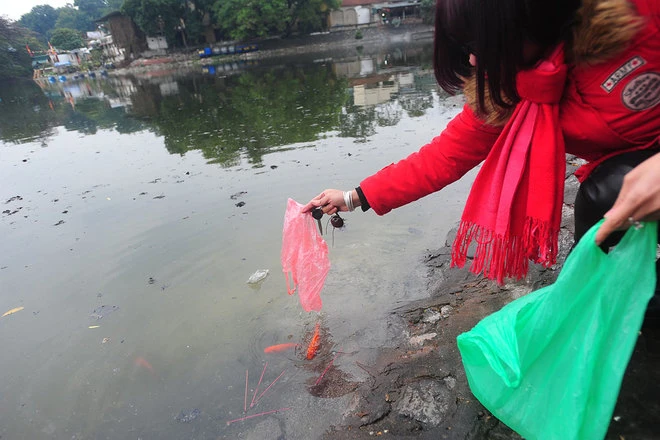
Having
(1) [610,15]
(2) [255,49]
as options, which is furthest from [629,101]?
(2) [255,49]

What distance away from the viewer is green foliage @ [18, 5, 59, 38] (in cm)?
7669

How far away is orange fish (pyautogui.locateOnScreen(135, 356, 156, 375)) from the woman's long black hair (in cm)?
220

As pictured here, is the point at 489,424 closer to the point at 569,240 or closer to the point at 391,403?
the point at 391,403

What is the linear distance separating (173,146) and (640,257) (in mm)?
7131

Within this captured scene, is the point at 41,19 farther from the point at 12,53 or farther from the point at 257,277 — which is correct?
the point at 257,277

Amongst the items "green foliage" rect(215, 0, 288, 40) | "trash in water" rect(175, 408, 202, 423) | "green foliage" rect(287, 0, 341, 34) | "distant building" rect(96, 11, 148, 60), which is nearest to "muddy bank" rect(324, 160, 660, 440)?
"trash in water" rect(175, 408, 202, 423)

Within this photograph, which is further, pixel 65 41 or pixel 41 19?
pixel 41 19

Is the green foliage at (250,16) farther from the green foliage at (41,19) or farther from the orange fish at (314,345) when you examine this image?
the green foliage at (41,19)

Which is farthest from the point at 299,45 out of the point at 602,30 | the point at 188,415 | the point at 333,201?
the point at 602,30

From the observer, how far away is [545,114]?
1186mm

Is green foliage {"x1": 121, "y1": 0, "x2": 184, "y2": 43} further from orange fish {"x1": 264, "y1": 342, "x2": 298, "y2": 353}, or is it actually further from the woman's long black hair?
the woman's long black hair

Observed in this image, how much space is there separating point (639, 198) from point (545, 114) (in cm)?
45

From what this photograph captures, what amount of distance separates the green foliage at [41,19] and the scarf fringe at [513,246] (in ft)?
321

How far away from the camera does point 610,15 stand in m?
0.98
